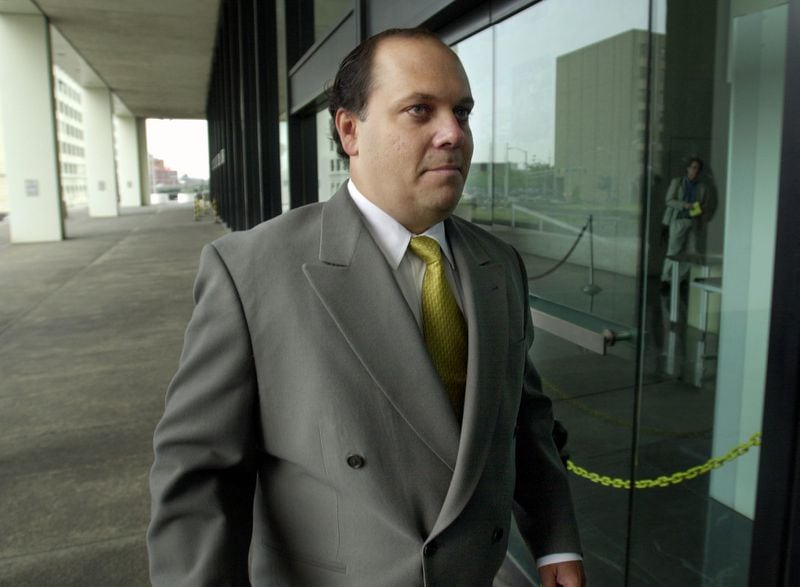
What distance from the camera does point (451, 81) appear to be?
52.4 inches

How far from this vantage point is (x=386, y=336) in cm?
127

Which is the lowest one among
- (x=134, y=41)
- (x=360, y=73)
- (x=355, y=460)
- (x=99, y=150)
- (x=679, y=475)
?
(x=679, y=475)

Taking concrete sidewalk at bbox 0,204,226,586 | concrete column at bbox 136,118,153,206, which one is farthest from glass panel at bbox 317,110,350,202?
concrete column at bbox 136,118,153,206

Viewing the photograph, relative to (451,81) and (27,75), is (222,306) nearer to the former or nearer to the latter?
(451,81)

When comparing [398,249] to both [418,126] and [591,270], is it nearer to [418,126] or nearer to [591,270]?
[418,126]

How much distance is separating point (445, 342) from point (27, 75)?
787 inches

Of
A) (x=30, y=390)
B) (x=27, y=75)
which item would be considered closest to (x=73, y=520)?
(x=30, y=390)

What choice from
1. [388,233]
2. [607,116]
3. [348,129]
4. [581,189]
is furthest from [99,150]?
[388,233]

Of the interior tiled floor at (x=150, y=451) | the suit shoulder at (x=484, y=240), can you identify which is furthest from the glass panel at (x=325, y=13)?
the suit shoulder at (x=484, y=240)

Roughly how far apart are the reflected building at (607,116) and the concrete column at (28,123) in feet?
61.1

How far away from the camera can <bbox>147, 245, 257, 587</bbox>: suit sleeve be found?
1.23m

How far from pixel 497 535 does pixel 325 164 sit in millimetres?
5813

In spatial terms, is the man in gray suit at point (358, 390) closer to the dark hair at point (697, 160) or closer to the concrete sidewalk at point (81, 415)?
the dark hair at point (697, 160)

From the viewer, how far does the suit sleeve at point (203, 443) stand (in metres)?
1.23
